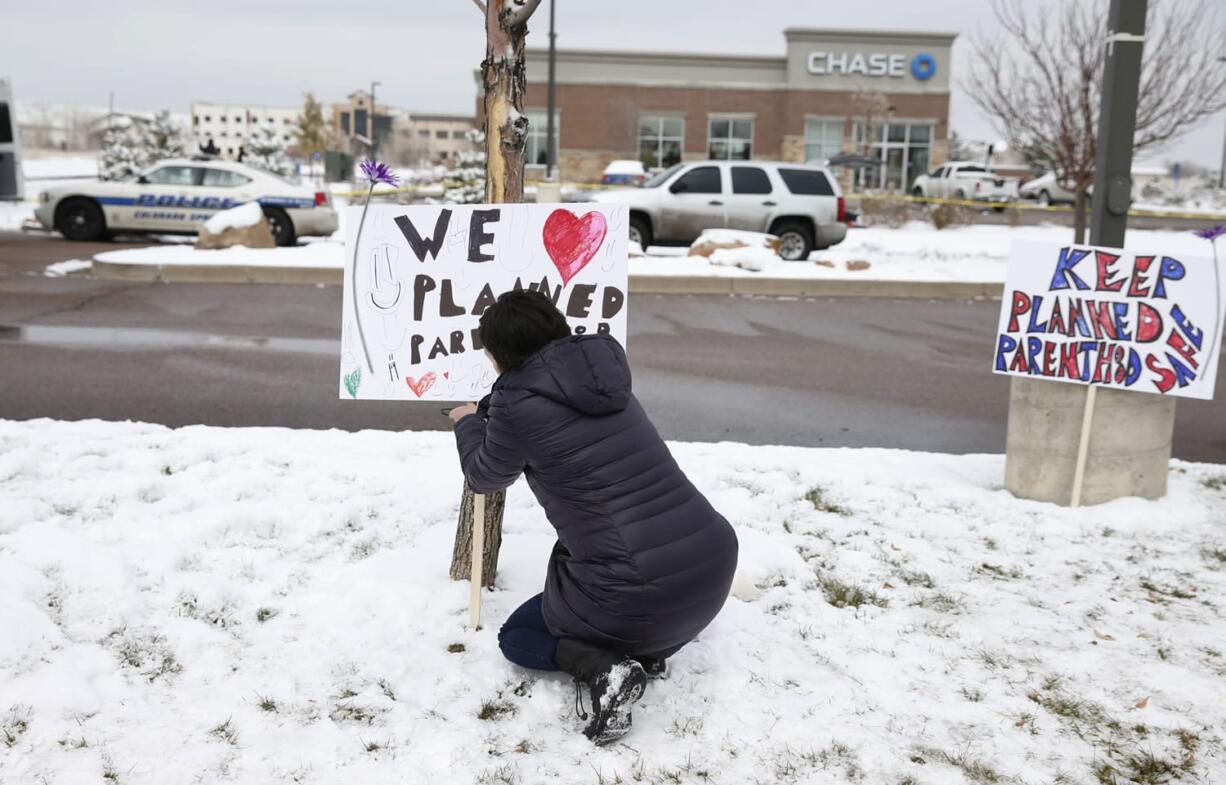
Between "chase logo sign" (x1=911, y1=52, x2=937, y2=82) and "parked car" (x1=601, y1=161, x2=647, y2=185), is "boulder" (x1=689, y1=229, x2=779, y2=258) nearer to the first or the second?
"parked car" (x1=601, y1=161, x2=647, y2=185)

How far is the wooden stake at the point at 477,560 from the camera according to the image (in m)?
3.94

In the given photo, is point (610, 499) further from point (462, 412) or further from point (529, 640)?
point (462, 412)

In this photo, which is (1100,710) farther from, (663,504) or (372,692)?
(372,692)

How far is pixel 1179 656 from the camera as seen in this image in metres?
3.90

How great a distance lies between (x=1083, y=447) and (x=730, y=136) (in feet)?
148

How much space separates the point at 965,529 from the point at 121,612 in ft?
12.2

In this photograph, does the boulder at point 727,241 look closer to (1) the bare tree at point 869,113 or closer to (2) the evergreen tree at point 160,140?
(1) the bare tree at point 869,113

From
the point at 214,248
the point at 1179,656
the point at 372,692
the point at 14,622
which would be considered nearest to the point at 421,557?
the point at 372,692

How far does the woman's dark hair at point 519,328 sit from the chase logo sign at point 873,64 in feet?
156

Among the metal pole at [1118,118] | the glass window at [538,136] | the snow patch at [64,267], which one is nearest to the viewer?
the metal pole at [1118,118]

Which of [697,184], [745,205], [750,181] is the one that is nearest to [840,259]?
[745,205]

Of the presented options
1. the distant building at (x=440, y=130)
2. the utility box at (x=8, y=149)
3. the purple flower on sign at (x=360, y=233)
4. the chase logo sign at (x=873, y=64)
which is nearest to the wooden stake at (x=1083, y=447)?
the purple flower on sign at (x=360, y=233)

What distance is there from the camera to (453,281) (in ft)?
13.7

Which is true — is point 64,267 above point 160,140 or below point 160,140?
below
